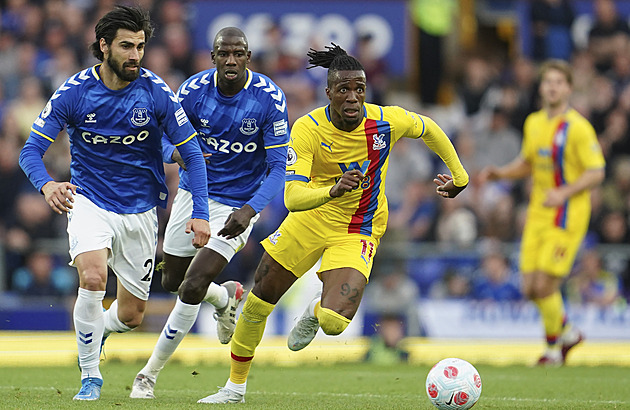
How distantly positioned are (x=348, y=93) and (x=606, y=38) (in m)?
11.6

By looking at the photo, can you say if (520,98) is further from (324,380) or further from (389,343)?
(324,380)

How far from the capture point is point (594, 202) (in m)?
15.4

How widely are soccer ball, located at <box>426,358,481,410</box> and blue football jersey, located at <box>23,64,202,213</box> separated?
2502 mm

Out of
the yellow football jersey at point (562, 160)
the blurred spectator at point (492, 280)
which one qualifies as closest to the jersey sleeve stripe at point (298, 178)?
the yellow football jersey at point (562, 160)

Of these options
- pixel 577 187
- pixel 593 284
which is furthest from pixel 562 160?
pixel 593 284

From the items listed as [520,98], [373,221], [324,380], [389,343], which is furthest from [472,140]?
[373,221]

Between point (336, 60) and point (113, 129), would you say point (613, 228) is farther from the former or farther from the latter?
point (113, 129)

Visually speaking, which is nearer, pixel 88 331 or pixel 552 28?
pixel 88 331

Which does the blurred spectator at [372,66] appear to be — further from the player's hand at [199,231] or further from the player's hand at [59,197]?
the player's hand at [59,197]

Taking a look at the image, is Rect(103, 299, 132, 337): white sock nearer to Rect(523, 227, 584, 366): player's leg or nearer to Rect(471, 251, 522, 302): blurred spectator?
Rect(523, 227, 584, 366): player's leg

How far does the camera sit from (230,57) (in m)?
8.27

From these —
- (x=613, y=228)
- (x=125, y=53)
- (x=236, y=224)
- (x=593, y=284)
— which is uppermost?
(x=125, y=53)

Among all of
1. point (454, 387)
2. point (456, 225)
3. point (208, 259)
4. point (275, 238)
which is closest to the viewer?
point (454, 387)

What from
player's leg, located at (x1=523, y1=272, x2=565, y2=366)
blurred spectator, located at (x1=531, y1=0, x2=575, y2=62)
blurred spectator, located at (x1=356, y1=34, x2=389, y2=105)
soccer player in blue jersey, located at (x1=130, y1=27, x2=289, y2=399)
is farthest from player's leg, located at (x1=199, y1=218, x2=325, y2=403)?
blurred spectator, located at (x1=531, y1=0, x2=575, y2=62)
